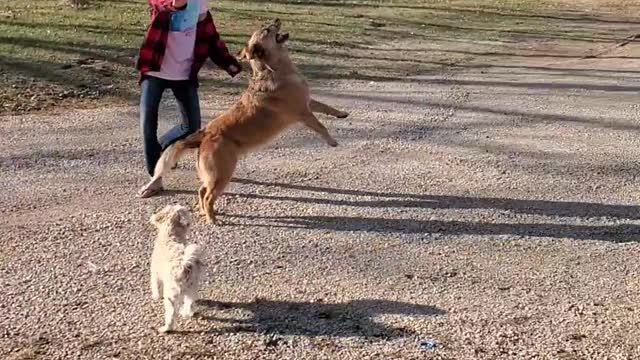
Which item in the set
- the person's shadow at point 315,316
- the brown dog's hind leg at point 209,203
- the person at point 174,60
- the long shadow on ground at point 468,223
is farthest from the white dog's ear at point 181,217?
the person at point 174,60

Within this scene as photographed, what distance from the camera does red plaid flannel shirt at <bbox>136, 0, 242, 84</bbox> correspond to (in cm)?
581

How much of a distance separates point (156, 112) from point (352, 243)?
1900 mm

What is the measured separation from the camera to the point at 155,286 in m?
4.17

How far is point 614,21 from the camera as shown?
23375mm

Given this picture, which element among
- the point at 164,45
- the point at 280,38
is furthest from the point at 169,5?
the point at 280,38

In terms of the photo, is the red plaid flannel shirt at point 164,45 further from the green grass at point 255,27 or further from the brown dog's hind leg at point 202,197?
the green grass at point 255,27

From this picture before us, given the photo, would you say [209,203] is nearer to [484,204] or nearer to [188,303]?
[188,303]

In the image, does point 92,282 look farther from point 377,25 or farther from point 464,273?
point 377,25

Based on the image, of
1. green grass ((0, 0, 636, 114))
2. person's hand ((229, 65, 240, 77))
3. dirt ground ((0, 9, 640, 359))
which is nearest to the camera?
dirt ground ((0, 9, 640, 359))

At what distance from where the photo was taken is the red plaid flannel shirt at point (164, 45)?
19.1ft

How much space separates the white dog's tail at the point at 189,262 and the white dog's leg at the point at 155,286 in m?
0.31

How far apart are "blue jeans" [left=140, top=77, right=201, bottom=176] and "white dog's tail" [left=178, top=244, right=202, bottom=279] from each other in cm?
236

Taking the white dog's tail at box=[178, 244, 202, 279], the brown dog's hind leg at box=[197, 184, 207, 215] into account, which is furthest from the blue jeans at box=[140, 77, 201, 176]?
the white dog's tail at box=[178, 244, 202, 279]

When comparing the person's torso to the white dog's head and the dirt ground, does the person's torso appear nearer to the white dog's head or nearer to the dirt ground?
the dirt ground
